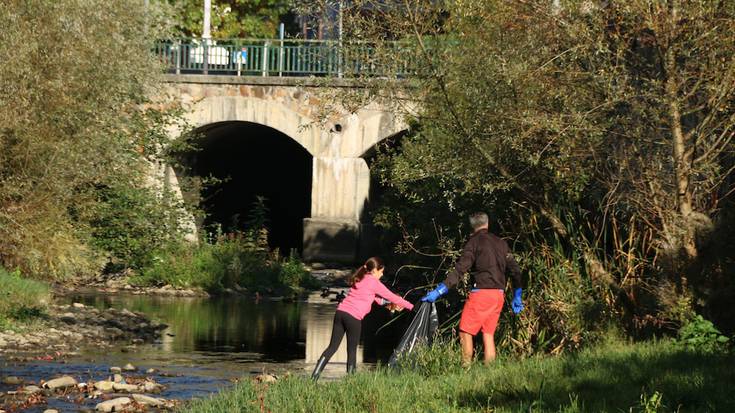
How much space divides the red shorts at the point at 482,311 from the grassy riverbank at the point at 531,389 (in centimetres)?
106

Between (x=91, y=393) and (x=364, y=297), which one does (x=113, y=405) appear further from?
(x=364, y=297)

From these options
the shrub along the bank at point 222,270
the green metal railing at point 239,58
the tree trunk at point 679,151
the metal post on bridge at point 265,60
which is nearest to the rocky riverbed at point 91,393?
the tree trunk at point 679,151

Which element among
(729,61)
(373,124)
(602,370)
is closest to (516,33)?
(729,61)

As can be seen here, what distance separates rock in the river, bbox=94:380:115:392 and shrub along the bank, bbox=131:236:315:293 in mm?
14602

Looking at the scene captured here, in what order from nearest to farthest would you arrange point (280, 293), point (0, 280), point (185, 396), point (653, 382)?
1. point (653, 382)
2. point (185, 396)
3. point (0, 280)
4. point (280, 293)

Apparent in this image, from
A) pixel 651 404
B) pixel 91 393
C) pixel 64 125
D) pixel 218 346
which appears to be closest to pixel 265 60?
pixel 64 125

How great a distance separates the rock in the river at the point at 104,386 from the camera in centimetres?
1368

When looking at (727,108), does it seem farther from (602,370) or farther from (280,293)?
(280,293)

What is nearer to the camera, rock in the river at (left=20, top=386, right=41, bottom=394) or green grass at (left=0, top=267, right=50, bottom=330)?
rock in the river at (left=20, top=386, right=41, bottom=394)

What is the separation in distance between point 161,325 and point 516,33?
28.6ft

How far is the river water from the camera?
15031 mm

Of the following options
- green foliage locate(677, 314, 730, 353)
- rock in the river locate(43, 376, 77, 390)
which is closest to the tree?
green foliage locate(677, 314, 730, 353)

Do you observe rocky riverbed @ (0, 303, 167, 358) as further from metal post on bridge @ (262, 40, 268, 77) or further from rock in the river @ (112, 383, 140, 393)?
metal post on bridge @ (262, 40, 268, 77)

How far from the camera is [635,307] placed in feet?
48.2
